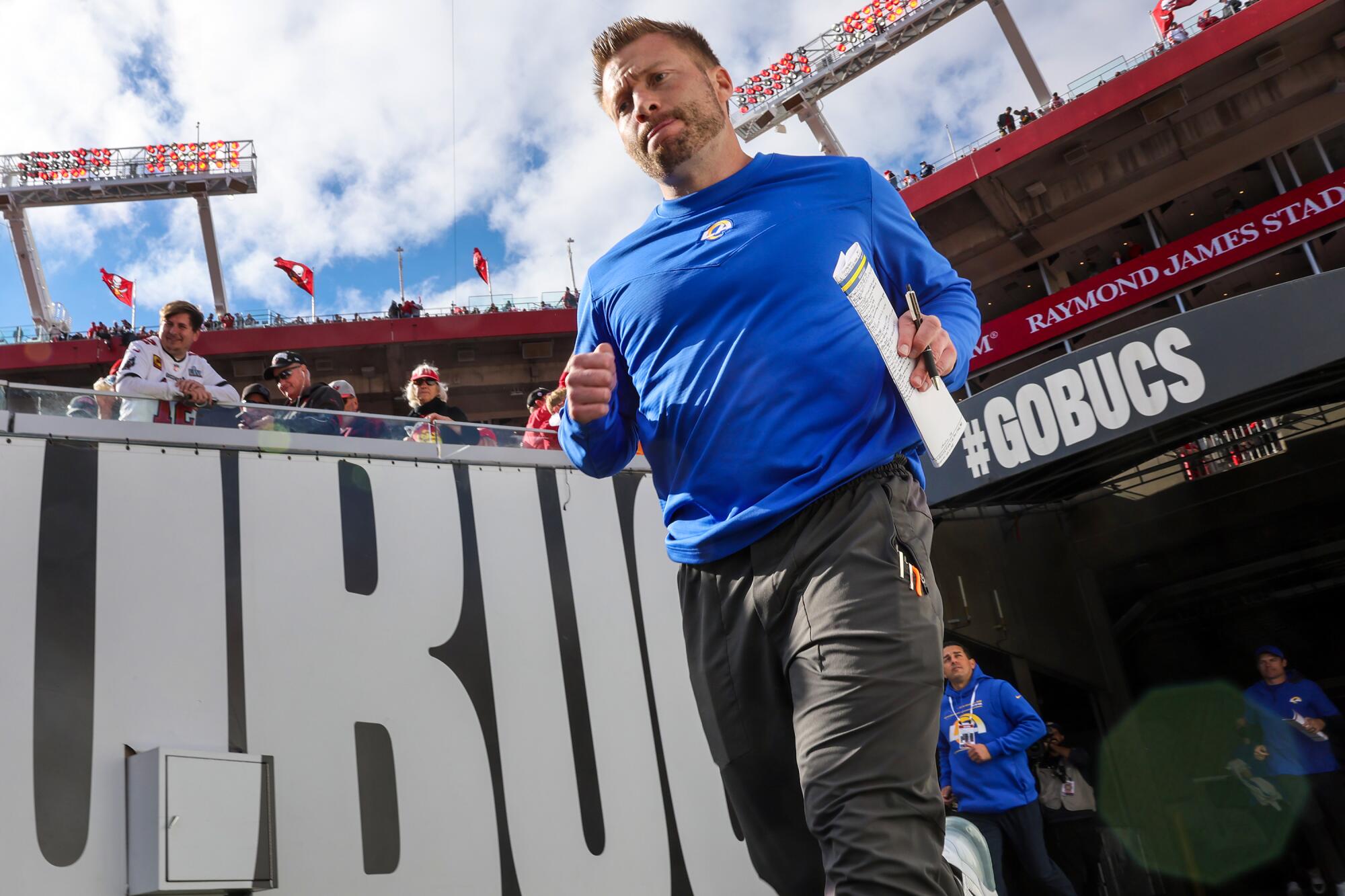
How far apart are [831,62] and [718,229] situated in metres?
27.3

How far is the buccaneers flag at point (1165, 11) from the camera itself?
17203mm

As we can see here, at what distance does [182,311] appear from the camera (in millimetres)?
5551

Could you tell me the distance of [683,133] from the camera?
1657 millimetres

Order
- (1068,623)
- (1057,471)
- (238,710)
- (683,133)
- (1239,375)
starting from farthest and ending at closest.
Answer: (1068,623) < (1057,471) < (1239,375) < (238,710) < (683,133)

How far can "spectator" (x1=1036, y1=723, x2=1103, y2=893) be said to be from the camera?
6719 mm

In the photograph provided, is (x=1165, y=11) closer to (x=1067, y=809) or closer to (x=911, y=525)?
(x=1067, y=809)

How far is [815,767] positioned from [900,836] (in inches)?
5.0

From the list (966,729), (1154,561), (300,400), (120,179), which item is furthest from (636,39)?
(120,179)

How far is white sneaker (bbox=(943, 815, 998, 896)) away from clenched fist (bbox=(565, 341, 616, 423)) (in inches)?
73.2

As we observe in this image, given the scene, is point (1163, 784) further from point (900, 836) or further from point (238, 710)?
point (900, 836)

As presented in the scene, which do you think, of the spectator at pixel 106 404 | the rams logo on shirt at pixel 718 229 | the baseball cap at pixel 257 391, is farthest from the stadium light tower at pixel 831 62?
the rams logo on shirt at pixel 718 229

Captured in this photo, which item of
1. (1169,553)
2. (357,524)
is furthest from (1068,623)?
(357,524)

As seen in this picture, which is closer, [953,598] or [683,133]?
[683,133]

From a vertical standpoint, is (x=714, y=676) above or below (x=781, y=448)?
below
